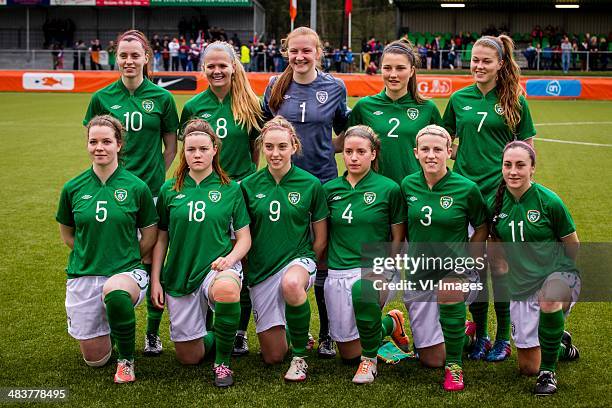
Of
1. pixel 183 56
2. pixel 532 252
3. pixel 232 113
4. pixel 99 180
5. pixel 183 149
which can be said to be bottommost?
pixel 532 252

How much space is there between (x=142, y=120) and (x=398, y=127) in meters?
1.55

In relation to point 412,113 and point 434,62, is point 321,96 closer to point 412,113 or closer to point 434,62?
point 412,113

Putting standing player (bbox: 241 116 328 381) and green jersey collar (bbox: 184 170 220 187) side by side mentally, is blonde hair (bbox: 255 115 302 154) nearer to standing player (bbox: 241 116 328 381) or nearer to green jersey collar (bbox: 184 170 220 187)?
standing player (bbox: 241 116 328 381)

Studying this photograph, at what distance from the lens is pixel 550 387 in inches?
158

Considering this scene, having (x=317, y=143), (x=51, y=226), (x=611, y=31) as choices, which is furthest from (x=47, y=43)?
(x=317, y=143)

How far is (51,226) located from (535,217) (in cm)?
539

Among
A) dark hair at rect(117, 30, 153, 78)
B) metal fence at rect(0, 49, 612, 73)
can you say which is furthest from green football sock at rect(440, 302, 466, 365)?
metal fence at rect(0, 49, 612, 73)

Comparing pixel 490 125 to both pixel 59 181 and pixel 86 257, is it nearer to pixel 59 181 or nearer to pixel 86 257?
pixel 86 257

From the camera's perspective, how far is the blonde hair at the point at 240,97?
15.7ft

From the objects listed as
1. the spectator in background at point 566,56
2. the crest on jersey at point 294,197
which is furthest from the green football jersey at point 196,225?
the spectator in background at point 566,56

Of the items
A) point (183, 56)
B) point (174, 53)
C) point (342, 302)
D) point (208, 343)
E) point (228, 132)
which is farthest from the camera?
point (174, 53)

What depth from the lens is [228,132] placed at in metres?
4.79

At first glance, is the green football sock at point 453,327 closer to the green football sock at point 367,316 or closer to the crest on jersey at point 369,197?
the green football sock at point 367,316

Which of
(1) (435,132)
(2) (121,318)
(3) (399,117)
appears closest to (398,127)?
(3) (399,117)
